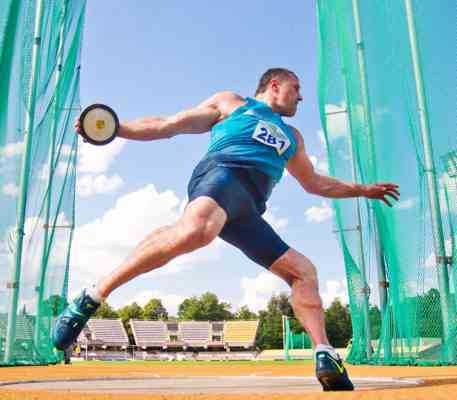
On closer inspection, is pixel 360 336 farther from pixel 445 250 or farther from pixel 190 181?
pixel 190 181

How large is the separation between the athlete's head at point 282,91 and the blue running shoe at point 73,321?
1.27 meters

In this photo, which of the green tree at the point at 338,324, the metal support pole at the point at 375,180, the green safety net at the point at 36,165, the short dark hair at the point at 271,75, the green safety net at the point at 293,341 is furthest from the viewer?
the green tree at the point at 338,324

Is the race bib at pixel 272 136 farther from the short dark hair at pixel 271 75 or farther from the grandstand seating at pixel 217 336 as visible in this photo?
the grandstand seating at pixel 217 336

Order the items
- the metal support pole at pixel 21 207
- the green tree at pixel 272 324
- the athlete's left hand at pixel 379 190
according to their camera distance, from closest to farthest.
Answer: the athlete's left hand at pixel 379 190 → the metal support pole at pixel 21 207 → the green tree at pixel 272 324

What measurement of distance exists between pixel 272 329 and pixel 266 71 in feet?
200

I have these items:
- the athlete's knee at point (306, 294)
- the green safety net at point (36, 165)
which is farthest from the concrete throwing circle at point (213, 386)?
the green safety net at point (36, 165)

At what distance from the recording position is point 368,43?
7.52 meters

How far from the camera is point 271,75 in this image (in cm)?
290

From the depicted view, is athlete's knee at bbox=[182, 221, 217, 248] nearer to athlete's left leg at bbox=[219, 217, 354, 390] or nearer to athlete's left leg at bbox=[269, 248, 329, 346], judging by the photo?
athlete's left leg at bbox=[219, 217, 354, 390]

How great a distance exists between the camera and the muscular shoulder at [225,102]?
9.09ft

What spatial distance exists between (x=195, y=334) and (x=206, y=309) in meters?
29.0

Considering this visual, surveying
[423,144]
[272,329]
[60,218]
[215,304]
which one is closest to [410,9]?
[423,144]

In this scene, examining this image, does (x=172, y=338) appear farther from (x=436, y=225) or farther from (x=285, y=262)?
(x=285, y=262)

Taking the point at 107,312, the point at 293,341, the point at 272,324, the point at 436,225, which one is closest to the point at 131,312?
the point at 107,312
